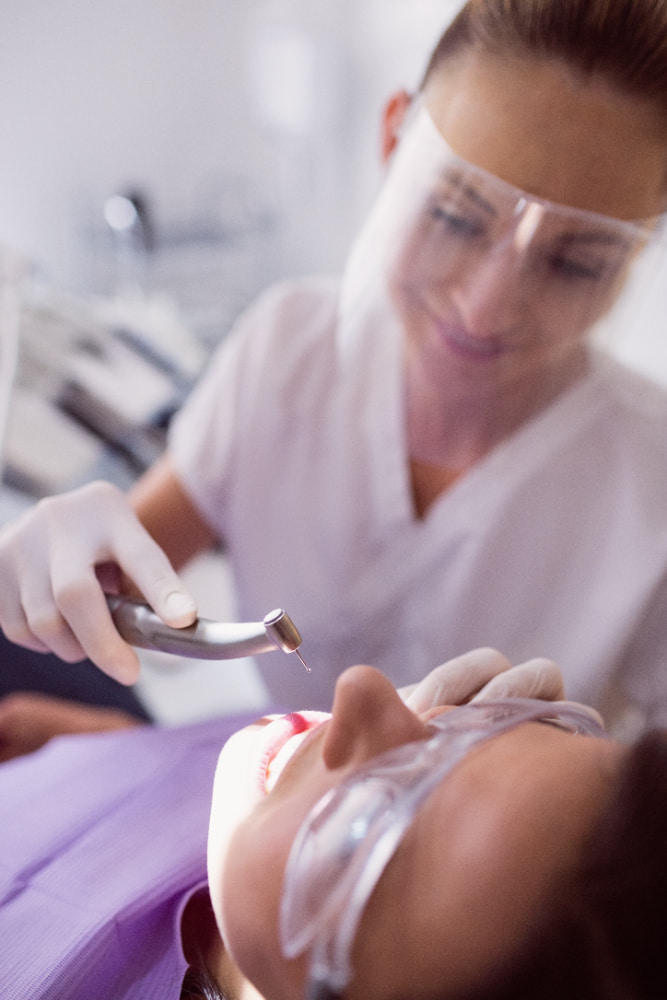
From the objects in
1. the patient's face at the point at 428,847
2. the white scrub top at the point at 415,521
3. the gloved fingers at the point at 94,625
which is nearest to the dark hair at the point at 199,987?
the patient's face at the point at 428,847

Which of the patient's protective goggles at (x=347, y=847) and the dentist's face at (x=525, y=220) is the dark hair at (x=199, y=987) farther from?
the dentist's face at (x=525, y=220)

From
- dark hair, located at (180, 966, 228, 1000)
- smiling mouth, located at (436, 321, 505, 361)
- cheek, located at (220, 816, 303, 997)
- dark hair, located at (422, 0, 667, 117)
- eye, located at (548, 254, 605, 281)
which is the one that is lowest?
dark hair, located at (180, 966, 228, 1000)

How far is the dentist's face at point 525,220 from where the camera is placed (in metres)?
0.64

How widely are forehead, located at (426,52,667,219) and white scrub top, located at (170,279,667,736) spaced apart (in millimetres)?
311

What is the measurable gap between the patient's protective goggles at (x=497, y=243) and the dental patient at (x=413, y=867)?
0.36 metres

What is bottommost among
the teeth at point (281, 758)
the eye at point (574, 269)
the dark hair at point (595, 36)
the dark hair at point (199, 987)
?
the dark hair at point (199, 987)

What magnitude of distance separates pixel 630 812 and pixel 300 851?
0.19 meters

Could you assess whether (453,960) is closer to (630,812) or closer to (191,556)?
(630,812)

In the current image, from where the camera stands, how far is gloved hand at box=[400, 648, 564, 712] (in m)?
0.59

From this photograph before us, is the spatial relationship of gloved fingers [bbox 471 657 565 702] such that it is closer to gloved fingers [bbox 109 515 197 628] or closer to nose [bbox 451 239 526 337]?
gloved fingers [bbox 109 515 197 628]

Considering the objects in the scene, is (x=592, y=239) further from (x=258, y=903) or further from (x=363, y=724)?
(x=258, y=903)

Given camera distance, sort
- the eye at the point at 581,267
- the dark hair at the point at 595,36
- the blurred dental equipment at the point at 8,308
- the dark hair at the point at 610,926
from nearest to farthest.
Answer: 1. the dark hair at the point at 610,926
2. the dark hair at the point at 595,36
3. the eye at the point at 581,267
4. the blurred dental equipment at the point at 8,308

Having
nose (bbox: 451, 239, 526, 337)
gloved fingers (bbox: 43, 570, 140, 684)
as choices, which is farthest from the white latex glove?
nose (bbox: 451, 239, 526, 337)

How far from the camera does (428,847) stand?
17.7 inches
